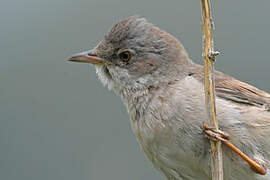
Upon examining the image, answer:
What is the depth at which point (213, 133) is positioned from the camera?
4547 mm

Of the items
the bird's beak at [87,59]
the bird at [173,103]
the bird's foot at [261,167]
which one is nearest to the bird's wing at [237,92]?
the bird at [173,103]

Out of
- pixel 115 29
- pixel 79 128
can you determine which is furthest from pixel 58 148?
pixel 115 29

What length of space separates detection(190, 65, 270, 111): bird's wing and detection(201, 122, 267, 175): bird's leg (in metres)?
0.68

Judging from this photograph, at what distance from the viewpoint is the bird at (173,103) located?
491 cm

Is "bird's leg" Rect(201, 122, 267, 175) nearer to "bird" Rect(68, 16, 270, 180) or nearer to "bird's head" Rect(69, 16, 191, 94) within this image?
"bird" Rect(68, 16, 270, 180)

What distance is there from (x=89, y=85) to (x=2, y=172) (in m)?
1.77

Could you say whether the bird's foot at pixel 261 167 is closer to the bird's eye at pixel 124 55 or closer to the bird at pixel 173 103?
the bird at pixel 173 103

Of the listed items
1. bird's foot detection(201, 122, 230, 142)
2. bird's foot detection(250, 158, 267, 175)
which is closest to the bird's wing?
bird's foot detection(250, 158, 267, 175)

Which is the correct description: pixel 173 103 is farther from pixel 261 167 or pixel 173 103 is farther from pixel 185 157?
pixel 261 167

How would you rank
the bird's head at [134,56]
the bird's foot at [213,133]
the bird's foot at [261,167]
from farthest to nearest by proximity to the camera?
1. the bird's head at [134,56]
2. the bird's foot at [261,167]
3. the bird's foot at [213,133]

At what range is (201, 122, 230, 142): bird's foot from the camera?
178 inches

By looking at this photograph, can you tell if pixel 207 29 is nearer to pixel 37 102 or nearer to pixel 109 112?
pixel 109 112

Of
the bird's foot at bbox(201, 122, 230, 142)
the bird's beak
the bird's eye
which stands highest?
the bird's eye

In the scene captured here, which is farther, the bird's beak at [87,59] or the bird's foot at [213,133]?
the bird's beak at [87,59]
